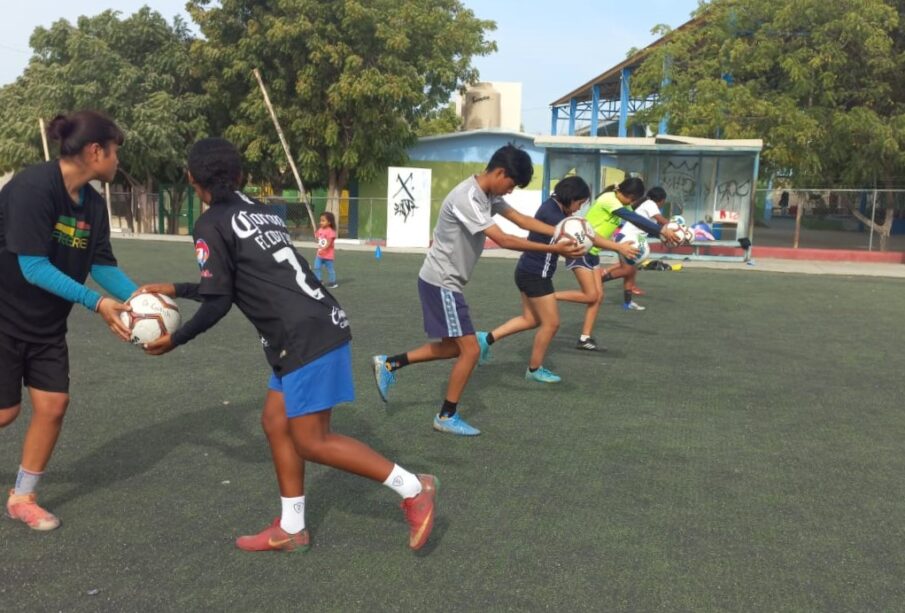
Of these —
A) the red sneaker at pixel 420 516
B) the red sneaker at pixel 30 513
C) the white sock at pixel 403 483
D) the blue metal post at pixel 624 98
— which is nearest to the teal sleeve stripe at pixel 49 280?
the red sneaker at pixel 30 513

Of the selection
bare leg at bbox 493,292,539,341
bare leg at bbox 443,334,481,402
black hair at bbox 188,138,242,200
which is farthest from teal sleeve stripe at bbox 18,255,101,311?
bare leg at bbox 493,292,539,341

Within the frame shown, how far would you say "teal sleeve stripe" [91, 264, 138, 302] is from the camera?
381 cm

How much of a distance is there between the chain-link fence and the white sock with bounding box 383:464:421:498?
21367 mm

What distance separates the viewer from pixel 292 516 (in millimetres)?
3352

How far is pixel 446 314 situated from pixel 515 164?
3.47 ft

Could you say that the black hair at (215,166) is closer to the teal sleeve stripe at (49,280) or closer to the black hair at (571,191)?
the teal sleeve stripe at (49,280)

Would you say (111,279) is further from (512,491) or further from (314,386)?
(512,491)

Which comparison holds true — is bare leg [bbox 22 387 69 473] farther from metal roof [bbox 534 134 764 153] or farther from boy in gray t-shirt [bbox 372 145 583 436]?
metal roof [bbox 534 134 764 153]

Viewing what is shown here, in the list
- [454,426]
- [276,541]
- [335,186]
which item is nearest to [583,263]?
[454,426]

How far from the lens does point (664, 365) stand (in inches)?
293

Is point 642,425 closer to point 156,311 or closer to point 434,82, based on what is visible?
point 156,311

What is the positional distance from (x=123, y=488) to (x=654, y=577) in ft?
8.83

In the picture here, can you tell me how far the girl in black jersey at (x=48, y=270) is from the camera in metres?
3.30

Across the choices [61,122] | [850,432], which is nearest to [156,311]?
[61,122]
